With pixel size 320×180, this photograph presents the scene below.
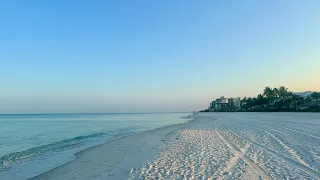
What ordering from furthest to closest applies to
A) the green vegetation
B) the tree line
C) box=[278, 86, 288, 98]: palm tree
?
1. box=[278, 86, 288, 98]: palm tree
2. the tree line
3. the green vegetation

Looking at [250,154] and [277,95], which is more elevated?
[277,95]

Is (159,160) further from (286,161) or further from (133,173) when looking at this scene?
(286,161)

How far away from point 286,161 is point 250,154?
1.86m

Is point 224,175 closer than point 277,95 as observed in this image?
Yes

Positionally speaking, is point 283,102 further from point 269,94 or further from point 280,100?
point 269,94

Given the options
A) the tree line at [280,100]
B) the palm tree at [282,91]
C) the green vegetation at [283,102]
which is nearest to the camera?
the green vegetation at [283,102]

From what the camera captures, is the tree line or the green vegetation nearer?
the green vegetation

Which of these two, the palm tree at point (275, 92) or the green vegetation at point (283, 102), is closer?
the green vegetation at point (283, 102)

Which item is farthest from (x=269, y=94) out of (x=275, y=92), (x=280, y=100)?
(x=280, y=100)

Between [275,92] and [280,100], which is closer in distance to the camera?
[280,100]

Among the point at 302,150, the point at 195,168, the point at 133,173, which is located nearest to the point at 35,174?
the point at 133,173

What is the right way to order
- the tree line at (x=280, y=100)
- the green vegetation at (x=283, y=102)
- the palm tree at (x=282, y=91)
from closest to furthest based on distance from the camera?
the green vegetation at (x=283, y=102), the tree line at (x=280, y=100), the palm tree at (x=282, y=91)

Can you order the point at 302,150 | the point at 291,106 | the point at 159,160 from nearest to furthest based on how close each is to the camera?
the point at 159,160
the point at 302,150
the point at 291,106

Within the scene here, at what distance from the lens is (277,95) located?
4678 inches
